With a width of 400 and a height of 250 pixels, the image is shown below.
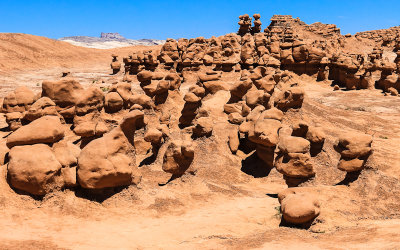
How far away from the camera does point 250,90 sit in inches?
647

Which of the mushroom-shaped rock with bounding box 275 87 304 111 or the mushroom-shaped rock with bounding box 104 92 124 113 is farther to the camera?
the mushroom-shaped rock with bounding box 275 87 304 111

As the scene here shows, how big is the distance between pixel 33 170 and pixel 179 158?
404 centimetres

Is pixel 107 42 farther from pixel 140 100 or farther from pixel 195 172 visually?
pixel 195 172

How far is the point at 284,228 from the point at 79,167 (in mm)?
5014

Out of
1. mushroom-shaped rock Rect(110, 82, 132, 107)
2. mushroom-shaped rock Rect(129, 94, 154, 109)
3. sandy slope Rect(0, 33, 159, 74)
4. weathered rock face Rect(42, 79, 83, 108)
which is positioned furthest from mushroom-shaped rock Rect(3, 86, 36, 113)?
sandy slope Rect(0, 33, 159, 74)

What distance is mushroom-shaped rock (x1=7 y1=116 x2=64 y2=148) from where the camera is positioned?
8.34 m

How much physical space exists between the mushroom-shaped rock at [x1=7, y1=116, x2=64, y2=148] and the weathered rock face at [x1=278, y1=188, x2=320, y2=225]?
597 cm

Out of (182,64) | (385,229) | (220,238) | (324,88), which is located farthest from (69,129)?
(324,88)

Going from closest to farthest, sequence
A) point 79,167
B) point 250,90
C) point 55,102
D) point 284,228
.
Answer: point 284,228, point 79,167, point 55,102, point 250,90

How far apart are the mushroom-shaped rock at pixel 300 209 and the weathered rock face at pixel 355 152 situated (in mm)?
2470

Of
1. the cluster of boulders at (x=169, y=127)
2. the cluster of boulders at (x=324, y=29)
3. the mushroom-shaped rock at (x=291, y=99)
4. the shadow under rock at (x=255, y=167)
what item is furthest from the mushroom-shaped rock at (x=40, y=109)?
the cluster of boulders at (x=324, y=29)

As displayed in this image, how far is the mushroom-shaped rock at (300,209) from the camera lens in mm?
7316

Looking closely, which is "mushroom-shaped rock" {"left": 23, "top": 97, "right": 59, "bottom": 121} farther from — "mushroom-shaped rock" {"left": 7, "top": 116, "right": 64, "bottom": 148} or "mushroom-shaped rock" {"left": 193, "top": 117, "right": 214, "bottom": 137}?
"mushroom-shaped rock" {"left": 193, "top": 117, "right": 214, "bottom": 137}

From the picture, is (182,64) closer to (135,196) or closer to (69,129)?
(69,129)
